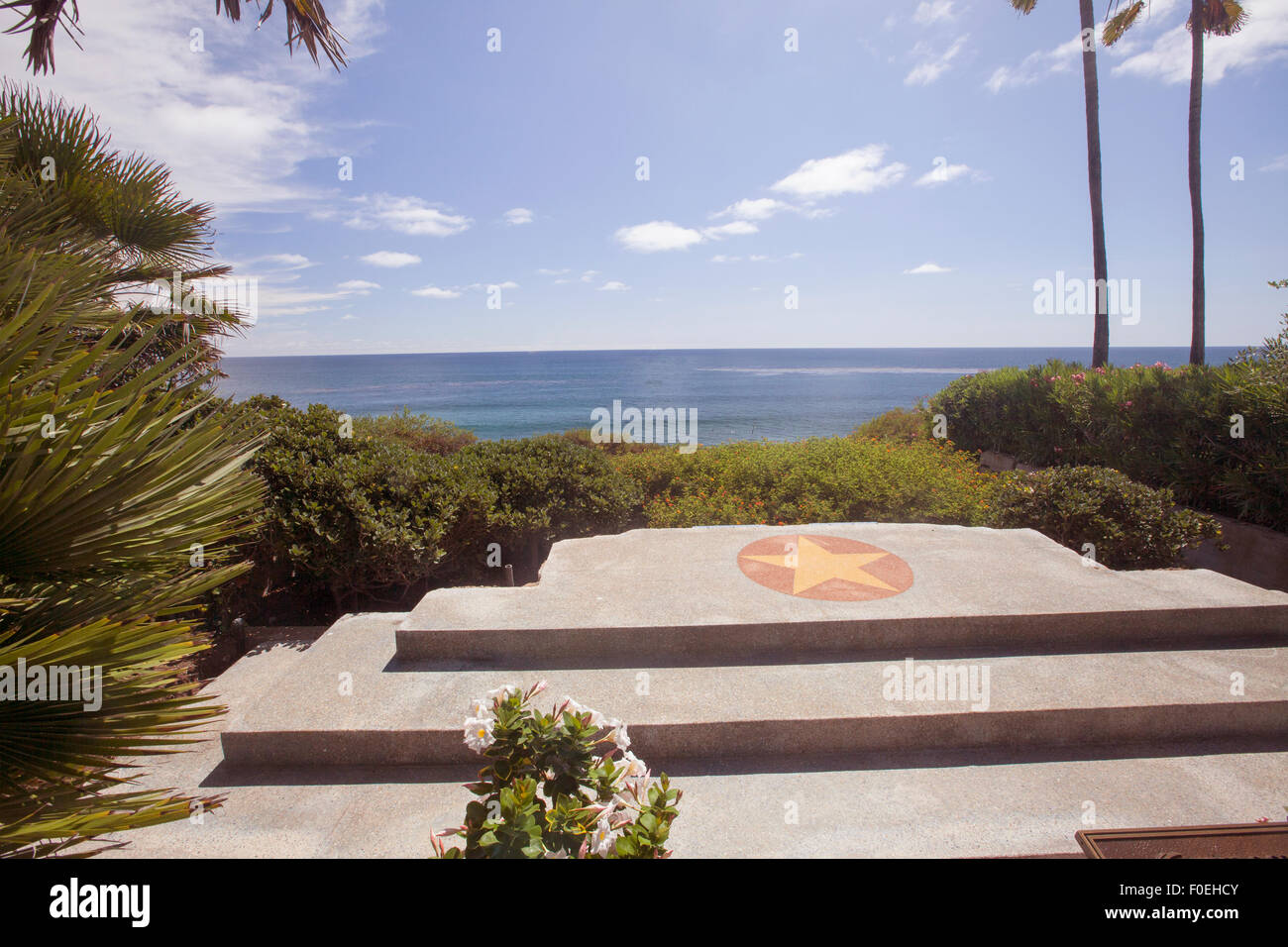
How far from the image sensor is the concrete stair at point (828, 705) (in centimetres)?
332

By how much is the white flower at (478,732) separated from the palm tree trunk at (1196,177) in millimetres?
15628

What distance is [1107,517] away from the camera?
665 cm

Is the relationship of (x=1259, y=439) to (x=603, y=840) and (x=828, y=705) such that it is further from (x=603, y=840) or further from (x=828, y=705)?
(x=603, y=840)

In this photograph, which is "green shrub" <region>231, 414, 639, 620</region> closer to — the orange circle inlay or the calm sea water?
the orange circle inlay

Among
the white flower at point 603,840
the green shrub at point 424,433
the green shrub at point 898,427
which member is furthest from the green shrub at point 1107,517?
the green shrub at point 424,433

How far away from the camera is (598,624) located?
182 inches

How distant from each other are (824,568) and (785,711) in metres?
2.15

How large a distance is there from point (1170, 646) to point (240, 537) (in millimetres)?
8315

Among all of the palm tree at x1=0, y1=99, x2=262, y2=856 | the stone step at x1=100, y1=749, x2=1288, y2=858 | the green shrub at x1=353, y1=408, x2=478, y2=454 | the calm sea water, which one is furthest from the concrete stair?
the calm sea water

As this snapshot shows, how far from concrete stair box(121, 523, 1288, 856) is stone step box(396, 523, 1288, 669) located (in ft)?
0.07

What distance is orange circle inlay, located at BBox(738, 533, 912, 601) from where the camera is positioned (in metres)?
5.22

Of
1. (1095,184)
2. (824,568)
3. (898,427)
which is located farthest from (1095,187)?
(824,568)

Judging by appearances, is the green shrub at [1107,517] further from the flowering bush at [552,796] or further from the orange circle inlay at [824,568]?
the flowering bush at [552,796]
